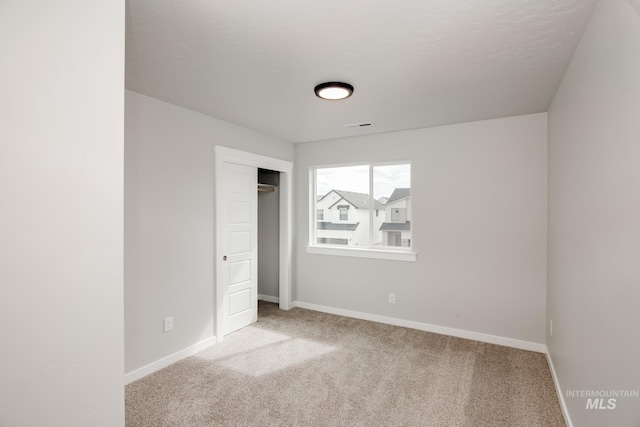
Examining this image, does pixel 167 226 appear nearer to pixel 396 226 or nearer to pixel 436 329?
pixel 396 226

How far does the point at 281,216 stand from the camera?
4766 mm

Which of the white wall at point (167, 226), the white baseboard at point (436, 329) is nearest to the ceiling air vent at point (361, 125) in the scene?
the white wall at point (167, 226)

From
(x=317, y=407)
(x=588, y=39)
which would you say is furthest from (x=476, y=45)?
(x=317, y=407)

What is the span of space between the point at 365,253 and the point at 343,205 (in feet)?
2.52

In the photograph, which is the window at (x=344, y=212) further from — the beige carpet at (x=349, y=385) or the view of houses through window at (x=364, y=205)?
the beige carpet at (x=349, y=385)

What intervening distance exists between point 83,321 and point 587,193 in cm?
250

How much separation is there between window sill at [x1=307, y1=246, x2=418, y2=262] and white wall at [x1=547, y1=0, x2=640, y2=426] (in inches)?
68.1

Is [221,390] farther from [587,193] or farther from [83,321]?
[587,193]

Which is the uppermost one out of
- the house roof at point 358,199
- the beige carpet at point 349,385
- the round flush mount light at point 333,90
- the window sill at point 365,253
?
the round flush mount light at point 333,90

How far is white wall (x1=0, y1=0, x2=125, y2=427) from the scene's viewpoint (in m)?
0.97

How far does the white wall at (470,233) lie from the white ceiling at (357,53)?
1.62ft

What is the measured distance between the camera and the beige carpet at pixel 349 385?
7.50ft

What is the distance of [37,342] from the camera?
3.34 ft

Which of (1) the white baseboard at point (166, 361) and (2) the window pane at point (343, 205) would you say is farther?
(2) the window pane at point (343, 205)
